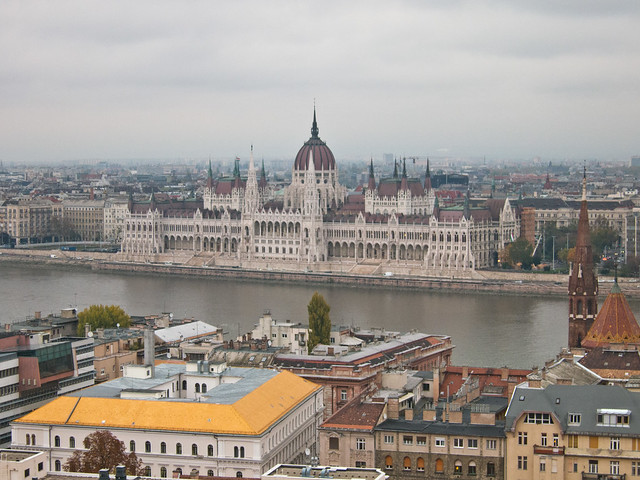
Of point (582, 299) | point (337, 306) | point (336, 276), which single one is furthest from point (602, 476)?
point (336, 276)

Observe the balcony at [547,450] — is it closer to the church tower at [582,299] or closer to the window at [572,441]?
the window at [572,441]

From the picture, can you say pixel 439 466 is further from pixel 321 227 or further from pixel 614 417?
pixel 321 227

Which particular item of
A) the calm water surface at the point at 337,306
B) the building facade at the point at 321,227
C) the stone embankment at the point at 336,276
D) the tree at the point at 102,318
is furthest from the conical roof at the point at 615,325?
the building facade at the point at 321,227

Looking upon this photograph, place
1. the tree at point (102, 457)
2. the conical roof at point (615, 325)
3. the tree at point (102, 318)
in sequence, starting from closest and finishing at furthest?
the tree at point (102, 457), the conical roof at point (615, 325), the tree at point (102, 318)

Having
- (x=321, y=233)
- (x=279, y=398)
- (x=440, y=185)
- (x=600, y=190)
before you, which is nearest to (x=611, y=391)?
(x=279, y=398)

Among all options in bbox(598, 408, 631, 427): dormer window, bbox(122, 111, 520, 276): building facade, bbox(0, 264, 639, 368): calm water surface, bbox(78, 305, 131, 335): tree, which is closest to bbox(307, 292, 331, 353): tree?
bbox(0, 264, 639, 368): calm water surface

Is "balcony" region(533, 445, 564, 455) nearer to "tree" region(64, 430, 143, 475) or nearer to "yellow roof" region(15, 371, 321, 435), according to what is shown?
"yellow roof" region(15, 371, 321, 435)
